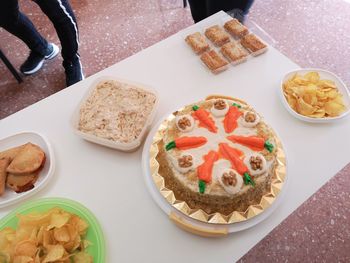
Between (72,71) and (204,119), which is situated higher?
(204,119)

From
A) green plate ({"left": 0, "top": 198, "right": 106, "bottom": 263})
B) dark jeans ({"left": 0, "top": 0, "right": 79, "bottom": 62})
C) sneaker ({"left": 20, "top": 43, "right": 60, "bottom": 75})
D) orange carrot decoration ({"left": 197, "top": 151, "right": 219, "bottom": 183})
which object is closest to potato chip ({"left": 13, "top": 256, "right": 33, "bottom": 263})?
green plate ({"left": 0, "top": 198, "right": 106, "bottom": 263})

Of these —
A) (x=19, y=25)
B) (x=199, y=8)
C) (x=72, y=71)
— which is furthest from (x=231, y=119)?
(x=19, y=25)

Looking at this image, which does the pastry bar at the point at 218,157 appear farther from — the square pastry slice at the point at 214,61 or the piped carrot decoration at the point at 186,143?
the square pastry slice at the point at 214,61

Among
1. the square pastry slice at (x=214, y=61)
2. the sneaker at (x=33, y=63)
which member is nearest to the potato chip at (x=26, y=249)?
the square pastry slice at (x=214, y=61)

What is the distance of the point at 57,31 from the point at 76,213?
1022 mm

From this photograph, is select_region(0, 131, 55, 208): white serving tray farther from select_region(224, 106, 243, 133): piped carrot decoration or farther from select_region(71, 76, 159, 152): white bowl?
select_region(224, 106, 243, 133): piped carrot decoration

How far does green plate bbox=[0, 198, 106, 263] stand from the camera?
724 millimetres

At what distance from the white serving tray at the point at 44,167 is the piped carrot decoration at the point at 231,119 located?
0.51 metres

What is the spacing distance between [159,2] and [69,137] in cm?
156

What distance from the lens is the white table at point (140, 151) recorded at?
75cm

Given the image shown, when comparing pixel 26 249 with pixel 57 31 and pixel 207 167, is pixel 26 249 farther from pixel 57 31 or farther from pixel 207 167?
pixel 57 31

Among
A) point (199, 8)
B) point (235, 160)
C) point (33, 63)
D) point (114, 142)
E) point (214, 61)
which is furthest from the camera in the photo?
point (33, 63)

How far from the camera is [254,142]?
0.78m

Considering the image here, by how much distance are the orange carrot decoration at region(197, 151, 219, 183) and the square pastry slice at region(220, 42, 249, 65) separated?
45 centimetres
